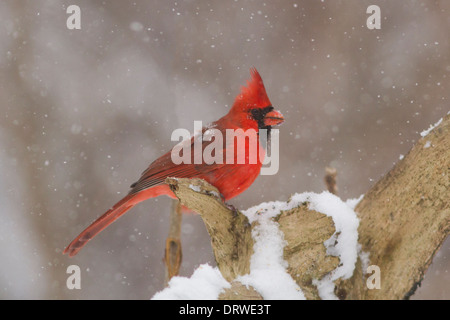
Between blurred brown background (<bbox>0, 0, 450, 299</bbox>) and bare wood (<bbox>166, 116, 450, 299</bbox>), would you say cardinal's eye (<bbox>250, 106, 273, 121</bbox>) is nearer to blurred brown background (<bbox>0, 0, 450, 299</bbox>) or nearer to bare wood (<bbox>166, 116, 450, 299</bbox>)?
bare wood (<bbox>166, 116, 450, 299</bbox>)

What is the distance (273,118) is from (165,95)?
1.90m

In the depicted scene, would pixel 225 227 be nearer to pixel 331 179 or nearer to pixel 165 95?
pixel 331 179

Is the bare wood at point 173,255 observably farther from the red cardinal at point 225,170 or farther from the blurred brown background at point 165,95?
the blurred brown background at point 165,95

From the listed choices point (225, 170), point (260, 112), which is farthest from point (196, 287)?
point (260, 112)

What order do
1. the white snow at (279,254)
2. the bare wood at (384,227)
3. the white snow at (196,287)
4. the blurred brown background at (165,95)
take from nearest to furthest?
the white snow at (196,287)
the white snow at (279,254)
the bare wood at (384,227)
the blurred brown background at (165,95)

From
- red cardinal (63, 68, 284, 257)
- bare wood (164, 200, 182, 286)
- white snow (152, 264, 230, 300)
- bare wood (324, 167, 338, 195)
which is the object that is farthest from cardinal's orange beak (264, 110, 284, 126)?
white snow (152, 264, 230, 300)

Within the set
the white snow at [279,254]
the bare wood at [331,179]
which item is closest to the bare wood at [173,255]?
the white snow at [279,254]

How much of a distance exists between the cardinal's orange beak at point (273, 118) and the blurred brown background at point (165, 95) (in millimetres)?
1554

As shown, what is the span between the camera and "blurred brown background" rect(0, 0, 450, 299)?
3395 mm

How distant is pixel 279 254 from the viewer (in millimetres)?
1531

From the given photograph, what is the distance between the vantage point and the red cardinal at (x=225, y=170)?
178cm
